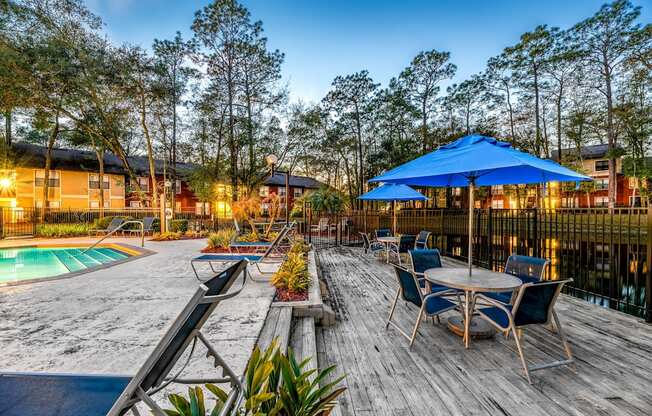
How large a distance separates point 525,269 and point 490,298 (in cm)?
83

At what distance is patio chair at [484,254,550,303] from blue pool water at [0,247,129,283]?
836 cm

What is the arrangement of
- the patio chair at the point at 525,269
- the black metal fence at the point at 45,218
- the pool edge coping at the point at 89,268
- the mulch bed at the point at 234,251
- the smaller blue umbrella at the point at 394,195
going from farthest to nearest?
1. the black metal fence at the point at 45,218
2. the smaller blue umbrella at the point at 394,195
3. the mulch bed at the point at 234,251
4. the pool edge coping at the point at 89,268
5. the patio chair at the point at 525,269

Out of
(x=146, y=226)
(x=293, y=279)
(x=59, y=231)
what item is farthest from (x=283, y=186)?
(x=293, y=279)

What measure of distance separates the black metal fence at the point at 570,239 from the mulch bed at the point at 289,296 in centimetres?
382

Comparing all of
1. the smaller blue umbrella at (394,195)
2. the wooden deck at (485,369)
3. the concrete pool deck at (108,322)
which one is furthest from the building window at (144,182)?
the wooden deck at (485,369)

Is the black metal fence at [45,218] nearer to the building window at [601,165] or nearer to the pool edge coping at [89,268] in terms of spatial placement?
the pool edge coping at [89,268]

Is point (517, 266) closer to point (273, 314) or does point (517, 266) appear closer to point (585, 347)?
point (585, 347)

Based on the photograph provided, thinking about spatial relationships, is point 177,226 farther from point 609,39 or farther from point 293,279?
point 609,39

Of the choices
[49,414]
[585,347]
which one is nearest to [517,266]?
[585,347]

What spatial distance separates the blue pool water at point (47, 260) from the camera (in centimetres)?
633

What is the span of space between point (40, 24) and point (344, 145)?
1678cm

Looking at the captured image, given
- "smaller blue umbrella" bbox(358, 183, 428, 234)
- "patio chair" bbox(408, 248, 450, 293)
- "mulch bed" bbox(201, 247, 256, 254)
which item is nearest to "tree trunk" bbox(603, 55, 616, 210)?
"smaller blue umbrella" bbox(358, 183, 428, 234)

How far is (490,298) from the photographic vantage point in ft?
10.8

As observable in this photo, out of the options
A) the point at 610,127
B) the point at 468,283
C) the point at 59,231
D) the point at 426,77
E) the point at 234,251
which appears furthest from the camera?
the point at 426,77
